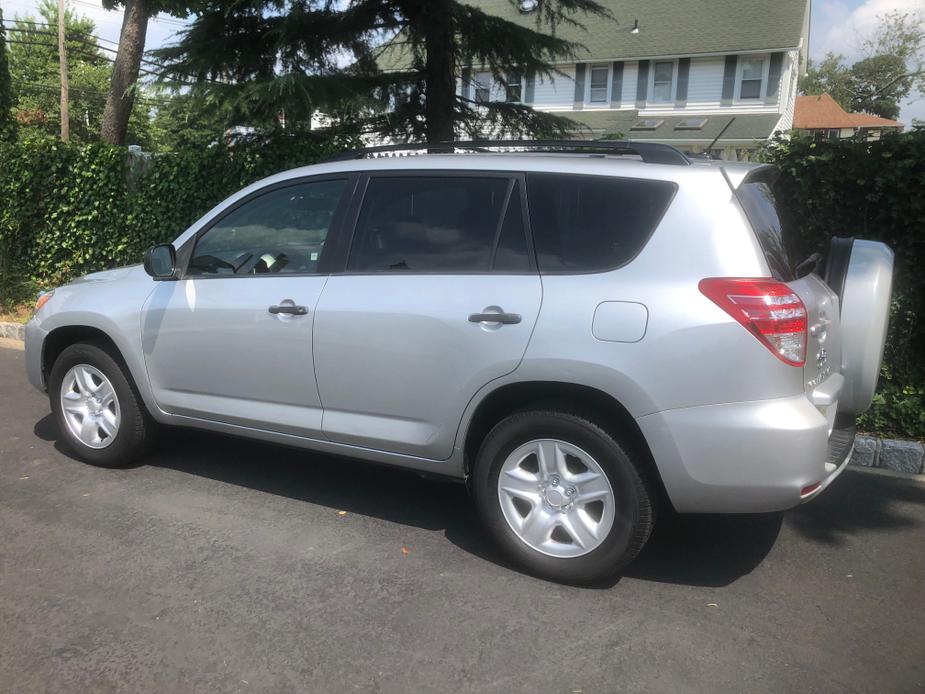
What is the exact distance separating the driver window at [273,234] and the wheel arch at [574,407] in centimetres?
123

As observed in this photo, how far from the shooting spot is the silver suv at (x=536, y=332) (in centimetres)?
325

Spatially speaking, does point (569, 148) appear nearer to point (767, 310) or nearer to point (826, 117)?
point (767, 310)

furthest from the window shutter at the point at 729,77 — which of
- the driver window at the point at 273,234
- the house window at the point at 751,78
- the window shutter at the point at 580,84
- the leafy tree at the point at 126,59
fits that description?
the driver window at the point at 273,234

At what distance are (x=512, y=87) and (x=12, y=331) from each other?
6.55 meters

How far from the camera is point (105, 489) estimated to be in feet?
15.4

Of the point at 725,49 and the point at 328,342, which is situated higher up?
the point at 725,49

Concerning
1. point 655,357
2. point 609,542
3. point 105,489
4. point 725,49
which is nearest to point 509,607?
point 609,542

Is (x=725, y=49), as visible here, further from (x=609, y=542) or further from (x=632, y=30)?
(x=609, y=542)

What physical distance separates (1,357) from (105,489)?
14.4 ft

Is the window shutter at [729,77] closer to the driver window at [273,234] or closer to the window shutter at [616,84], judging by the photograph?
the window shutter at [616,84]

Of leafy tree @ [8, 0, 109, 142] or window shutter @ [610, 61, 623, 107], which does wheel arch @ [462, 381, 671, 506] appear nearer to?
window shutter @ [610, 61, 623, 107]

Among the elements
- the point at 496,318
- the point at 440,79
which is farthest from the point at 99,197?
the point at 496,318

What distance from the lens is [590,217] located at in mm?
3598

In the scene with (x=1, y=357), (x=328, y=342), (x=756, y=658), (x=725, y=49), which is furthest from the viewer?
(x=725, y=49)
